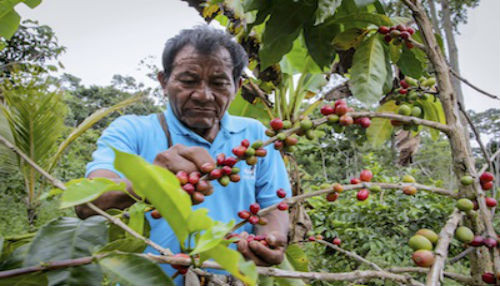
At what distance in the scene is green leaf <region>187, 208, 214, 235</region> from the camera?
478 mm

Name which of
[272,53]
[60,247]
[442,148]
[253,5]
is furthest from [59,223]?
[442,148]

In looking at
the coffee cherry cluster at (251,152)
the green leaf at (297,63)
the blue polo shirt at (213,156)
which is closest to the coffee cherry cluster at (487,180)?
the coffee cherry cluster at (251,152)

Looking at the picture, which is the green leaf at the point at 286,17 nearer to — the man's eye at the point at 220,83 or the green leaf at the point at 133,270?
the man's eye at the point at 220,83

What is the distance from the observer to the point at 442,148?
1545 centimetres

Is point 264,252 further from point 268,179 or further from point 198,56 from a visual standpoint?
point 198,56

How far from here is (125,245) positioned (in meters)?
0.57

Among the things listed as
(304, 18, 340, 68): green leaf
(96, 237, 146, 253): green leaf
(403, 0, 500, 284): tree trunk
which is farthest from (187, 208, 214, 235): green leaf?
(304, 18, 340, 68): green leaf

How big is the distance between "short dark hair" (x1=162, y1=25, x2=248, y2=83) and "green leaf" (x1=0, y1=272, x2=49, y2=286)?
128cm

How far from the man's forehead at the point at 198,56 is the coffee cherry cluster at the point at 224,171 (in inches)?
34.4

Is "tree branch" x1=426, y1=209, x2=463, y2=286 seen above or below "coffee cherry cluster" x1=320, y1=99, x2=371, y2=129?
below

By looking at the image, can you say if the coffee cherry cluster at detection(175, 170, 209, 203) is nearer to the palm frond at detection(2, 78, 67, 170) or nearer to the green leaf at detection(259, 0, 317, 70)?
the green leaf at detection(259, 0, 317, 70)

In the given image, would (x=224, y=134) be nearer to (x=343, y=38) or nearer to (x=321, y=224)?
(x=343, y=38)

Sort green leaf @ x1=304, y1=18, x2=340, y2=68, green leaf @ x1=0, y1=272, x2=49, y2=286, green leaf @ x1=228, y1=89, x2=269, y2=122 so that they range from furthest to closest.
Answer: green leaf @ x1=228, y1=89, x2=269, y2=122, green leaf @ x1=304, y1=18, x2=340, y2=68, green leaf @ x1=0, y1=272, x2=49, y2=286

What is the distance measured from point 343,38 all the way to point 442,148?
54.6 feet
